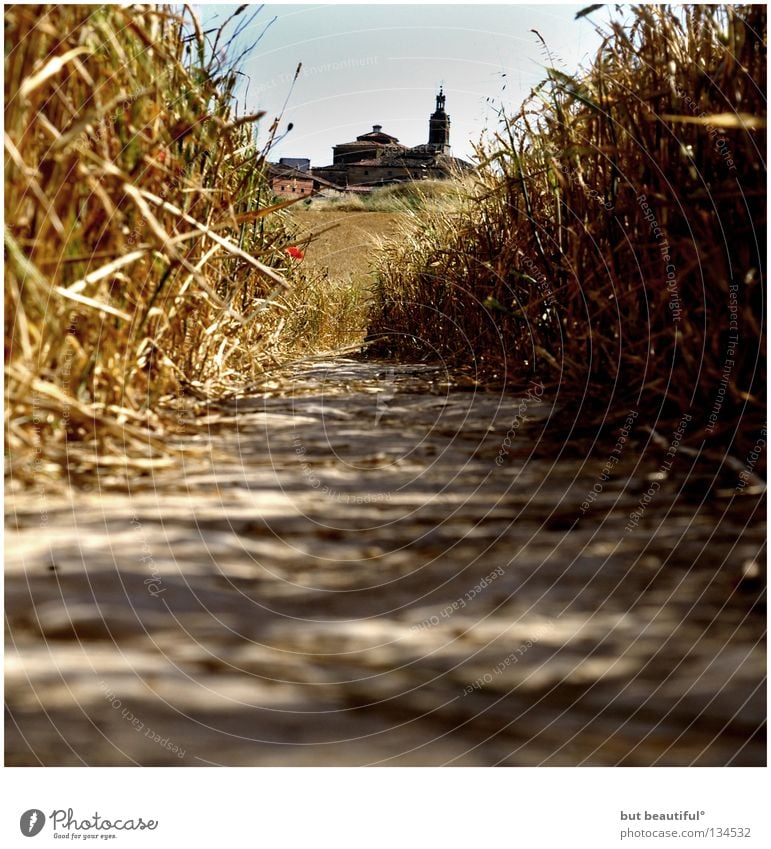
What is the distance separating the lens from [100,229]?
137 cm

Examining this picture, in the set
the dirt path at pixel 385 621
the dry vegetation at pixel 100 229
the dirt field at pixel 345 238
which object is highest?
the dirt field at pixel 345 238

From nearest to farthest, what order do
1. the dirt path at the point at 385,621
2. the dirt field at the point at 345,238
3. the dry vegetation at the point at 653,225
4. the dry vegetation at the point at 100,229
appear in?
the dirt path at the point at 385,621
the dry vegetation at the point at 100,229
the dry vegetation at the point at 653,225
the dirt field at the point at 345,238

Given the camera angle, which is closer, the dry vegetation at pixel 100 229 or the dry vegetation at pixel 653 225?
the dry vegetation at pixel 100 229

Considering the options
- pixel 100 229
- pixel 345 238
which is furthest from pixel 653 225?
pixel 345 238

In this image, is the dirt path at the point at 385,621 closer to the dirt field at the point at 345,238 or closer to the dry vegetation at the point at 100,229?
the dry vegetation at the point at 100,229

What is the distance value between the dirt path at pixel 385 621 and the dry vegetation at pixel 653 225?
31cm

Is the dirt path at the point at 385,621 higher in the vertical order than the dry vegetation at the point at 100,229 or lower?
lower

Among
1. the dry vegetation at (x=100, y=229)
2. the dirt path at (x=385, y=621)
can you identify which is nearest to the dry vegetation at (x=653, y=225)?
the dirt path at (x=385, y=621)

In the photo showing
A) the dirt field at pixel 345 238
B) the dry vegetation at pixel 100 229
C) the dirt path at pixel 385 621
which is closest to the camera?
the dirt path at pixel 385 621

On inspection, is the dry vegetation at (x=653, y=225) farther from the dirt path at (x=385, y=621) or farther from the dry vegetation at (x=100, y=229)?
the dry vegetation at (x=100, y=229)

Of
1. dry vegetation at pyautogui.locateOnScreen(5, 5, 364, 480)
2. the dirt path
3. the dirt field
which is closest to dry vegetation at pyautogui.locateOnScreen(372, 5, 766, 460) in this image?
the dirt path

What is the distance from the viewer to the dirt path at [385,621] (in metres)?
0.64

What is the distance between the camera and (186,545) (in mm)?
970

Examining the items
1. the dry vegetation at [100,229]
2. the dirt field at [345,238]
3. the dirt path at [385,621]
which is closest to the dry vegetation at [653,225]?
the dirt path at [385,621]
